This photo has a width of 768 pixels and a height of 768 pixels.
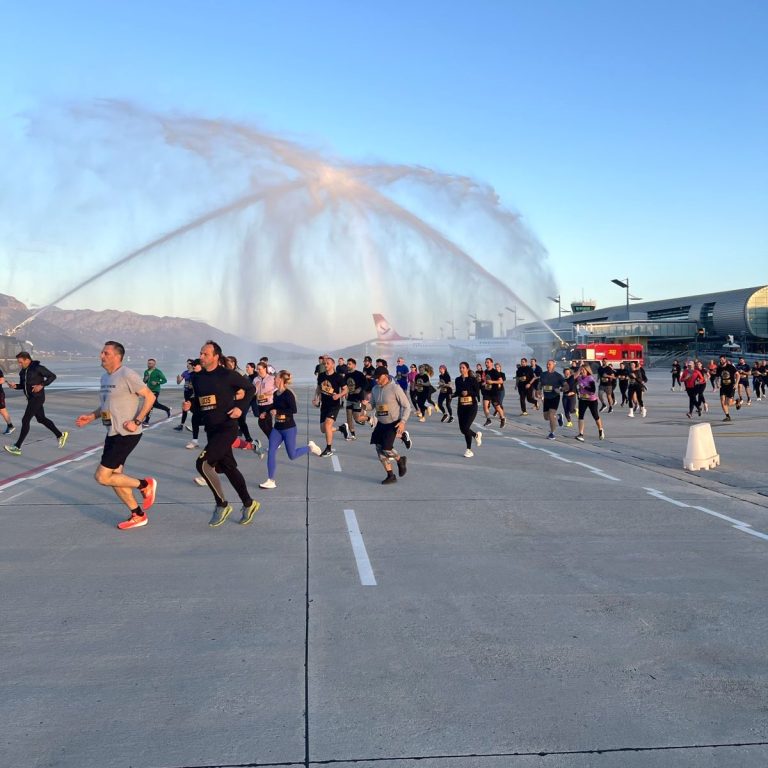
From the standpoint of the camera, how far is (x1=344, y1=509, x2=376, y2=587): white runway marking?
18.1 feet

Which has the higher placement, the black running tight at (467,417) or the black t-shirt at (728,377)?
the black t-shirt at (728,377)

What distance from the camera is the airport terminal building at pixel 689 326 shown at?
281 ft

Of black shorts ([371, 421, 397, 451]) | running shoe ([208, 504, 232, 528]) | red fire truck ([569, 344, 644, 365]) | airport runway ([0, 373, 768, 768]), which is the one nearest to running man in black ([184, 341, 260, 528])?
running shoe ([208, 504, 232, 528])

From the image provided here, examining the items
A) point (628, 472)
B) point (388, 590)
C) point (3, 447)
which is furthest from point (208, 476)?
point (3, 447)

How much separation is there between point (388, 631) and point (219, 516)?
3.37 meters

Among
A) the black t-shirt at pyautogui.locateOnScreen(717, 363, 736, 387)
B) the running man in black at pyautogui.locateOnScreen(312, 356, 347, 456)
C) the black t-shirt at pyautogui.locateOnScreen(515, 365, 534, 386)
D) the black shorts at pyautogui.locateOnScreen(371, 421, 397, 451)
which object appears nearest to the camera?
the black shorts at pyautogui.locateOnScreen(371, 421, 397, 451)

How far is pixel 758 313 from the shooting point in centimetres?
8538

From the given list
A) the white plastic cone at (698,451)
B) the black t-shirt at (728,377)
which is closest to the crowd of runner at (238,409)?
the white plastic cone at (698,451)

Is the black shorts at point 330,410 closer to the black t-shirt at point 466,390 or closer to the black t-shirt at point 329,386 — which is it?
the black t-shirt at point 329,386

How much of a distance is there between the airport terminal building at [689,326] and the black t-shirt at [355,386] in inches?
2690

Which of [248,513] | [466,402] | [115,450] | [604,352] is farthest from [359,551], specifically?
[604,352]

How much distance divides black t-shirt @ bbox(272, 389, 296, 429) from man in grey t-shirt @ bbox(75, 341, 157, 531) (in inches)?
103

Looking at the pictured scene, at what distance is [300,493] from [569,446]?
23.2 feet

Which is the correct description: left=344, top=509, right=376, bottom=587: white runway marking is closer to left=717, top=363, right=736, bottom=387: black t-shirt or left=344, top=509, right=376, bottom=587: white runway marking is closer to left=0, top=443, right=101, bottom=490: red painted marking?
left=0, top=443, right=101, bottom=490: red painted marking
